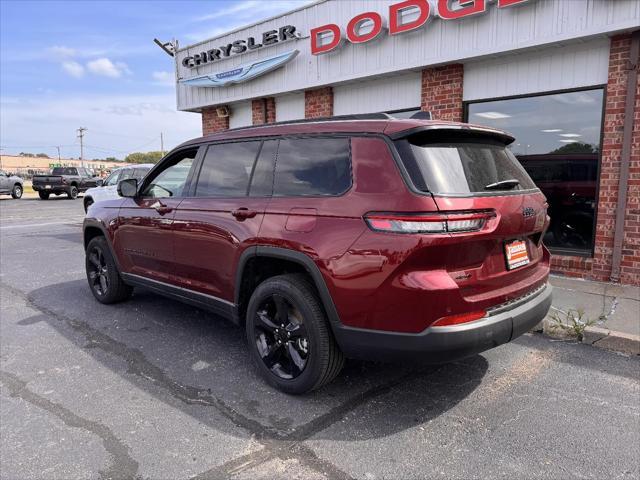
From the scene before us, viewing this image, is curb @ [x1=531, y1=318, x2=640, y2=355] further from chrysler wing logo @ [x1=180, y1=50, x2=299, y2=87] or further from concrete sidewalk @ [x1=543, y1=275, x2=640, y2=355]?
chrysler wing logo @ [x1=180, y1=50, x2=299, y2=87]

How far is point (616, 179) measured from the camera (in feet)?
19.7

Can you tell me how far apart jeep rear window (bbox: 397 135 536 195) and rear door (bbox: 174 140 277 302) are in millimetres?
1142

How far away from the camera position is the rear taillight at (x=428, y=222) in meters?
2.62

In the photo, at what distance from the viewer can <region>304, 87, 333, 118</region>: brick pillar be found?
9133mm

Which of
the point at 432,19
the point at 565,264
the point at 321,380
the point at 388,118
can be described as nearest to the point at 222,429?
the point at 321,380

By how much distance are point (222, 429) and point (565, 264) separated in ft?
18.0

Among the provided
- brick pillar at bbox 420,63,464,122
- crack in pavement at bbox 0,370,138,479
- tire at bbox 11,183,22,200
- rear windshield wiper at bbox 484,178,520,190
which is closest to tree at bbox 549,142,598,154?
brick pillar at bbox 420,63,464,122

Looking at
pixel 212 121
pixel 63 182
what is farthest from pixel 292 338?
pixel 63 182

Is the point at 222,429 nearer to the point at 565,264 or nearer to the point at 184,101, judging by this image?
the point at 565,264

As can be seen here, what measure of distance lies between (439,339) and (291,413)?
1.09 m

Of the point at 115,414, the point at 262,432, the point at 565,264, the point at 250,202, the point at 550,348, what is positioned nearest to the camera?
the point at 262,432

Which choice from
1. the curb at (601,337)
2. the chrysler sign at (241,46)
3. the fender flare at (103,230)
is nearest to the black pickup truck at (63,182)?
the chrysler sign at (241,46)

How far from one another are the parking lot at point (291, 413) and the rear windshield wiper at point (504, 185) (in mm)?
1425

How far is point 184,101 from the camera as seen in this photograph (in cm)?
1233
